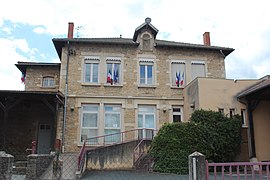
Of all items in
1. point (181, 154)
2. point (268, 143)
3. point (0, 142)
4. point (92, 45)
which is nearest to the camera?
point (181, 154)

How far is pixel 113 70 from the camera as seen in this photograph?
1730 centimetres

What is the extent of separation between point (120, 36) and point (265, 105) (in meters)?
11.1

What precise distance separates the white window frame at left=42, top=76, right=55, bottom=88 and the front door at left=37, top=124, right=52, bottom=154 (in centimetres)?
290

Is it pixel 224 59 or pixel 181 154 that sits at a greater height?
pixel 224 59

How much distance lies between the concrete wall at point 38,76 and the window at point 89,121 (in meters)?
3.31

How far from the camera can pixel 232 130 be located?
543 inches

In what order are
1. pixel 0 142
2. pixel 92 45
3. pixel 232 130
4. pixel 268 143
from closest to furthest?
pixel 232 130
pixel 268 143
pixel 0 142
pixel 92 45

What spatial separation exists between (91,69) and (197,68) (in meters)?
6.65

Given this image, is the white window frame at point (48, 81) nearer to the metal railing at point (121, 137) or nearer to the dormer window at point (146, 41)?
the metal railing at point (121, 137)

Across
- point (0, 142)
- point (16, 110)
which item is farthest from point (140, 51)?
point (0, 142)

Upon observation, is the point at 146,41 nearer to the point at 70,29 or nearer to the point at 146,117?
the point at 146,117

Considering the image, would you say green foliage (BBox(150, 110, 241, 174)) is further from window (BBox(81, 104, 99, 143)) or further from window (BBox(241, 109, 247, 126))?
window (BBox(81, 104, 99, 143))

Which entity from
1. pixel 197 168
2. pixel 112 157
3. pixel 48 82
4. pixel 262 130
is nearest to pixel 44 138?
pixel 48 82

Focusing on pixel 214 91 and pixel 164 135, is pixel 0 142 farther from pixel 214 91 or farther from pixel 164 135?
pixel 214 91
